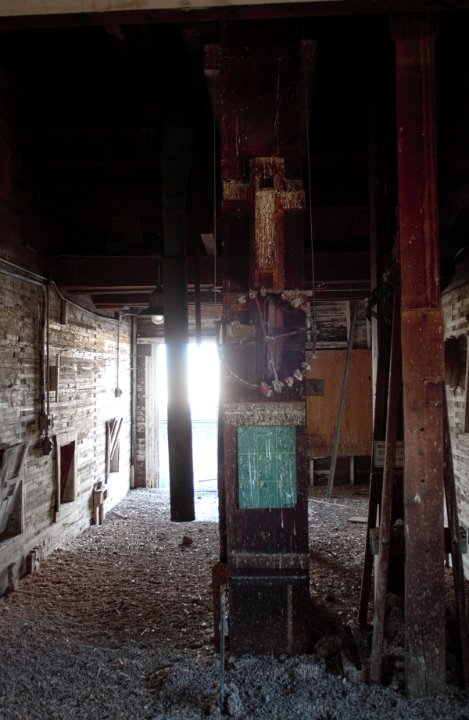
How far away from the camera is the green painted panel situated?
3.26 metres

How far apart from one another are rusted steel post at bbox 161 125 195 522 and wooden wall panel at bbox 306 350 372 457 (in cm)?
616

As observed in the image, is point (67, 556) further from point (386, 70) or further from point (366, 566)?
point (386, 70)

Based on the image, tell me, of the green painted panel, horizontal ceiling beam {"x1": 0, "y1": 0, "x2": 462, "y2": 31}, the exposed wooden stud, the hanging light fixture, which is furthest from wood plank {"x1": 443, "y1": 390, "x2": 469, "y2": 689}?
the exposed wooden stud

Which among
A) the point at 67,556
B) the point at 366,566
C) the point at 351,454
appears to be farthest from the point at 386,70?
the point at 351,454

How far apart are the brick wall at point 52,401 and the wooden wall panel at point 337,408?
405 centimetres

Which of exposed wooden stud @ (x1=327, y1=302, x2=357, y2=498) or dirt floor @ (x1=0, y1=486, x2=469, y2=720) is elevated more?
exposed wooden stud @ (x1=327, y1=302, x2=357, y2=498)

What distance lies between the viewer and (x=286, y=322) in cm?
329

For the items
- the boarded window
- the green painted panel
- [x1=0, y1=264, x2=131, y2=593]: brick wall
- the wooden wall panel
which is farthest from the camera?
the wooden wall panel

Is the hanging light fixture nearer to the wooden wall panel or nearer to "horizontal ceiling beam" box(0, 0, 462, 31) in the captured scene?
"horizontal ceiling beam" box(0, 0, 462, 31)

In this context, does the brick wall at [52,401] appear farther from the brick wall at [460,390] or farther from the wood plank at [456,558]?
the brick wall at [460,390]

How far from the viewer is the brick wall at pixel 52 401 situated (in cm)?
564

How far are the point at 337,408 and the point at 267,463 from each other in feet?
25.3

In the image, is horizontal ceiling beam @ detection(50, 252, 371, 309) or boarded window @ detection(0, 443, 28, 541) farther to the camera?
horizontal ceiling beam @ detection(50, 252, 371, 309)

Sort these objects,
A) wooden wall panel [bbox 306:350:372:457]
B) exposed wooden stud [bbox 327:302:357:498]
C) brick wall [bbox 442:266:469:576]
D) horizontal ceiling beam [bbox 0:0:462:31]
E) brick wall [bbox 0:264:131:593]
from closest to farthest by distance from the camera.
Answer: horizontal ceiling beam [bbox 0:0:462:31]
brick wall [bbox 442:266:469:576]
brick wall [bbox 0:264:131:593]
exposed wooden stud [bbox 327:302:357:498]
wooden wall panel [bbox 306:350:372:457]
